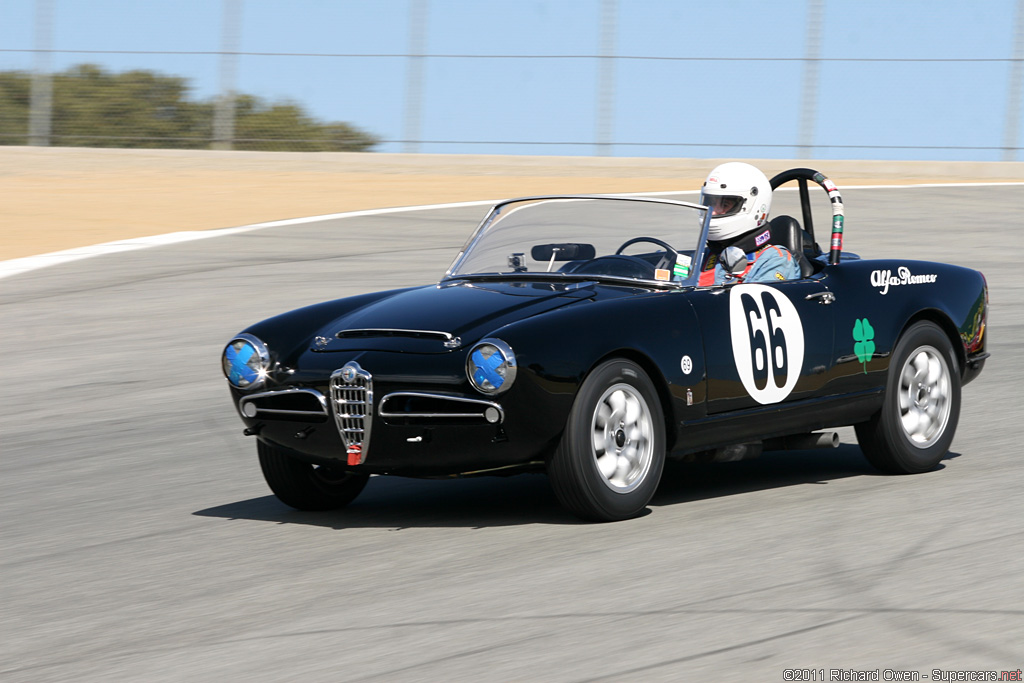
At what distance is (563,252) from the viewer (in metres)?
6.88

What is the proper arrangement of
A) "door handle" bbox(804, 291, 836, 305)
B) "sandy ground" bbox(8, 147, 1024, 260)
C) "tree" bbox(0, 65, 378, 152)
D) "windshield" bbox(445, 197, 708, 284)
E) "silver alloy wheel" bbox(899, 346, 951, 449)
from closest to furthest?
1. "windshield" bbox(445, 197, 708, 284)
2. "door handle" bbox(804, 291, 836, 305)
3. "silver alloy wheel" bbox(899, 346, 951, 449)
4. "sandy ground" bbox(8, 147, 1024, 260)
5. "tree" bbox(0, 65, 378, 152)

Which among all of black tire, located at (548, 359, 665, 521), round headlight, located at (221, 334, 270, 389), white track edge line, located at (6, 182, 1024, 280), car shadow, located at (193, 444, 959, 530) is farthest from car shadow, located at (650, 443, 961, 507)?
white track edge line, located at (6, 182, 1024, 280)

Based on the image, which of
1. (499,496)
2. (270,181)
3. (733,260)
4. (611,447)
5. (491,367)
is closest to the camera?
(491,367)

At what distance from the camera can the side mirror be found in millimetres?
7070

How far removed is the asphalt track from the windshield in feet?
3.38

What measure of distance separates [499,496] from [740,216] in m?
1.81

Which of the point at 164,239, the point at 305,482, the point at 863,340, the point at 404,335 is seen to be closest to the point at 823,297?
the point at 863,340

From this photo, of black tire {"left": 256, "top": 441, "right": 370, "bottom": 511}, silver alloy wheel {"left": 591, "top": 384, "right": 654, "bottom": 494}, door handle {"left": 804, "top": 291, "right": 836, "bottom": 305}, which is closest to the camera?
silver alloy wheel {"left": 591, "top": 384, "right": 654, "bottom": 494}

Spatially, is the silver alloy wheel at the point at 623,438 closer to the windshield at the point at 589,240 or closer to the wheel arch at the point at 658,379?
the wheel arch at the point at 658,379

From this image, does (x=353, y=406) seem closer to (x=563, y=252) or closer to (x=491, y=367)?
(x=491, y=367)

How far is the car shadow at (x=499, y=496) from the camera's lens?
20.4ft

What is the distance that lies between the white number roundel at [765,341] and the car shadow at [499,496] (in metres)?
0.56

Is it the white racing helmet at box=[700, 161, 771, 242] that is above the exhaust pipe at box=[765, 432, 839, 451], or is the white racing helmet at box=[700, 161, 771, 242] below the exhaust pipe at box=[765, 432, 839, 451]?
above

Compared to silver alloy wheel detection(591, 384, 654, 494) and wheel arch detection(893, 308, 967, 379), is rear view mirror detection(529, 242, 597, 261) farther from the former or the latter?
wheel arch detection(893, 308, 967, 379)
